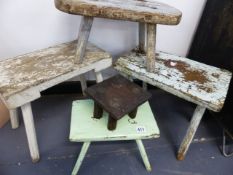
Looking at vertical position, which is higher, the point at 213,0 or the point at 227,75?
the point at 213,0

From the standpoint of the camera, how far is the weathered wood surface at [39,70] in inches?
34.2

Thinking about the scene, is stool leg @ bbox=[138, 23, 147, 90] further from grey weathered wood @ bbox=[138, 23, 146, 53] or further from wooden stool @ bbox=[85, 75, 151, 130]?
wooden stool @ bbox=[85, 75, 151, 130]

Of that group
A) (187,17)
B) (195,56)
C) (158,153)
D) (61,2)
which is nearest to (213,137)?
(158,153)

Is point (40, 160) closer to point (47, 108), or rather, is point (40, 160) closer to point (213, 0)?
point (47, 108)

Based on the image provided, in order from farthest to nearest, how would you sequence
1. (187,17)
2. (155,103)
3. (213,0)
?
(155,103) → (187,17) → (213,0)

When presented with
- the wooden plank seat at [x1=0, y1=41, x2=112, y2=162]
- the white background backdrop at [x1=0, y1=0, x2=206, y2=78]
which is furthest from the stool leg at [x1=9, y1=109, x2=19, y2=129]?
the white background backdrop at [x1=0, y1=0, x2=206, y2=78]

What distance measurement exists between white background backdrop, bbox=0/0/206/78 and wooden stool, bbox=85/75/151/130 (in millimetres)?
428

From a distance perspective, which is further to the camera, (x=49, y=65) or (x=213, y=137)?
(x=213, y=137)

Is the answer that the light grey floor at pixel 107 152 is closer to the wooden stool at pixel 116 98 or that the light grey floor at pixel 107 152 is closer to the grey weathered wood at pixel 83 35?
the wooden stool at pixel 116 98

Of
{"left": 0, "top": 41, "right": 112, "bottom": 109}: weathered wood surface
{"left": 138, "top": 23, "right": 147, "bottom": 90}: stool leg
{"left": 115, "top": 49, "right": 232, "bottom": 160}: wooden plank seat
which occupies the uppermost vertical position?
{"left": 138, "top": 23, "right": 147, "bottom": 90}: stool leg

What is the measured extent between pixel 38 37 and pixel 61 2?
487 millimetres

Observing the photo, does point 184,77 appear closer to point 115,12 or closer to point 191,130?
point 191,130

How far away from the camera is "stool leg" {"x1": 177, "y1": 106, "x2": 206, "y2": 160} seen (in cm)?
100

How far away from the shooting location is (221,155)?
1.22 meters
